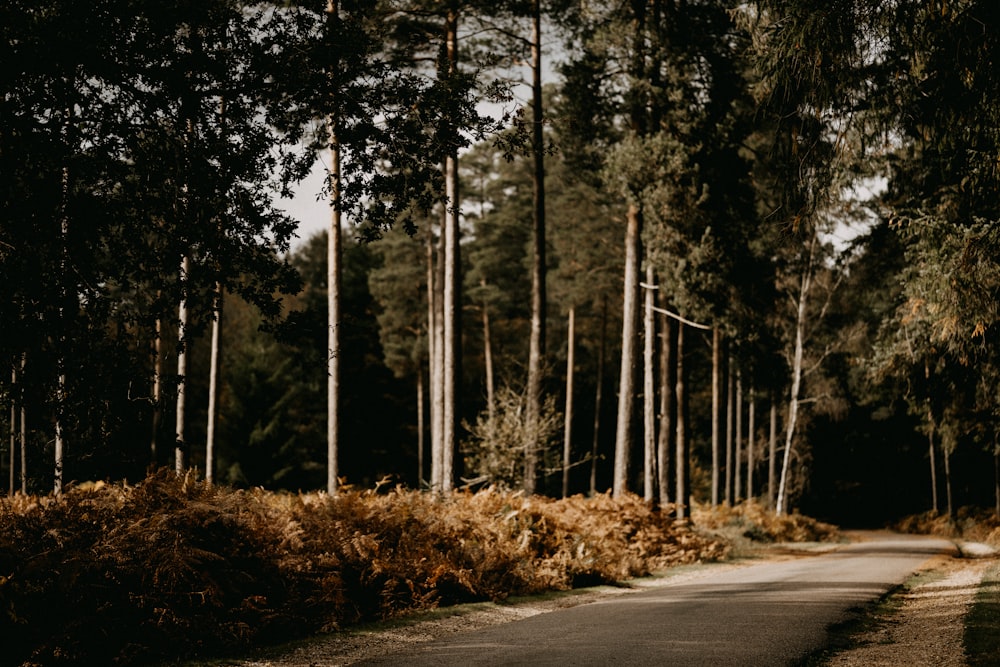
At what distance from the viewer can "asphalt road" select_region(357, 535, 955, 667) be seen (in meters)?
6.83

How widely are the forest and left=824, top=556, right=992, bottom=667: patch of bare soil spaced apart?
12.4 ft

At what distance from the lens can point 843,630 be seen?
8914 mm

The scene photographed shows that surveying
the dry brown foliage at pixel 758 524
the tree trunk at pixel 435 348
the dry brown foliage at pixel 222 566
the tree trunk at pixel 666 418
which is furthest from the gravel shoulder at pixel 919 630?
the tree trunk at pixel 435 348

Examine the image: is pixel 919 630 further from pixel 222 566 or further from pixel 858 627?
pixel 222 566

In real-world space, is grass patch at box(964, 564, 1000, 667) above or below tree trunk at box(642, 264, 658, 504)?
below

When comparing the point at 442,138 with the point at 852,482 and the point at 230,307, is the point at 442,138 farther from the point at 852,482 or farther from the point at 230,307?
the point at 852,482

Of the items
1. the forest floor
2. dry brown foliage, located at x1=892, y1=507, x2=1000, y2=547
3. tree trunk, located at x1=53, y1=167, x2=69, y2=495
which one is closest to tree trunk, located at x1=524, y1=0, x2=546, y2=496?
the forest floor

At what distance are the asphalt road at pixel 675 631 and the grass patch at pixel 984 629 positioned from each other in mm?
1268

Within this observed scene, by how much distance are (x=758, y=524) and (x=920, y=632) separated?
63.5ft

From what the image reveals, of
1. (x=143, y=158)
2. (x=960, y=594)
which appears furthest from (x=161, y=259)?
(x=960, y=594)

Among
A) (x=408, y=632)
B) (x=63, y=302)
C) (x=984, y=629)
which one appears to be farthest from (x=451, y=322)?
(x=63, y=302)

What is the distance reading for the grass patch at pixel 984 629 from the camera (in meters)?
7.01

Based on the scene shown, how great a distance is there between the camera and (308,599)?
8.66 metres

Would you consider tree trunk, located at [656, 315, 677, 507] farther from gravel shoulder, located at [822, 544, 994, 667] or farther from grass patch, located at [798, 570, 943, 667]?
grass patch, located at [798, 570, 943, 667]
